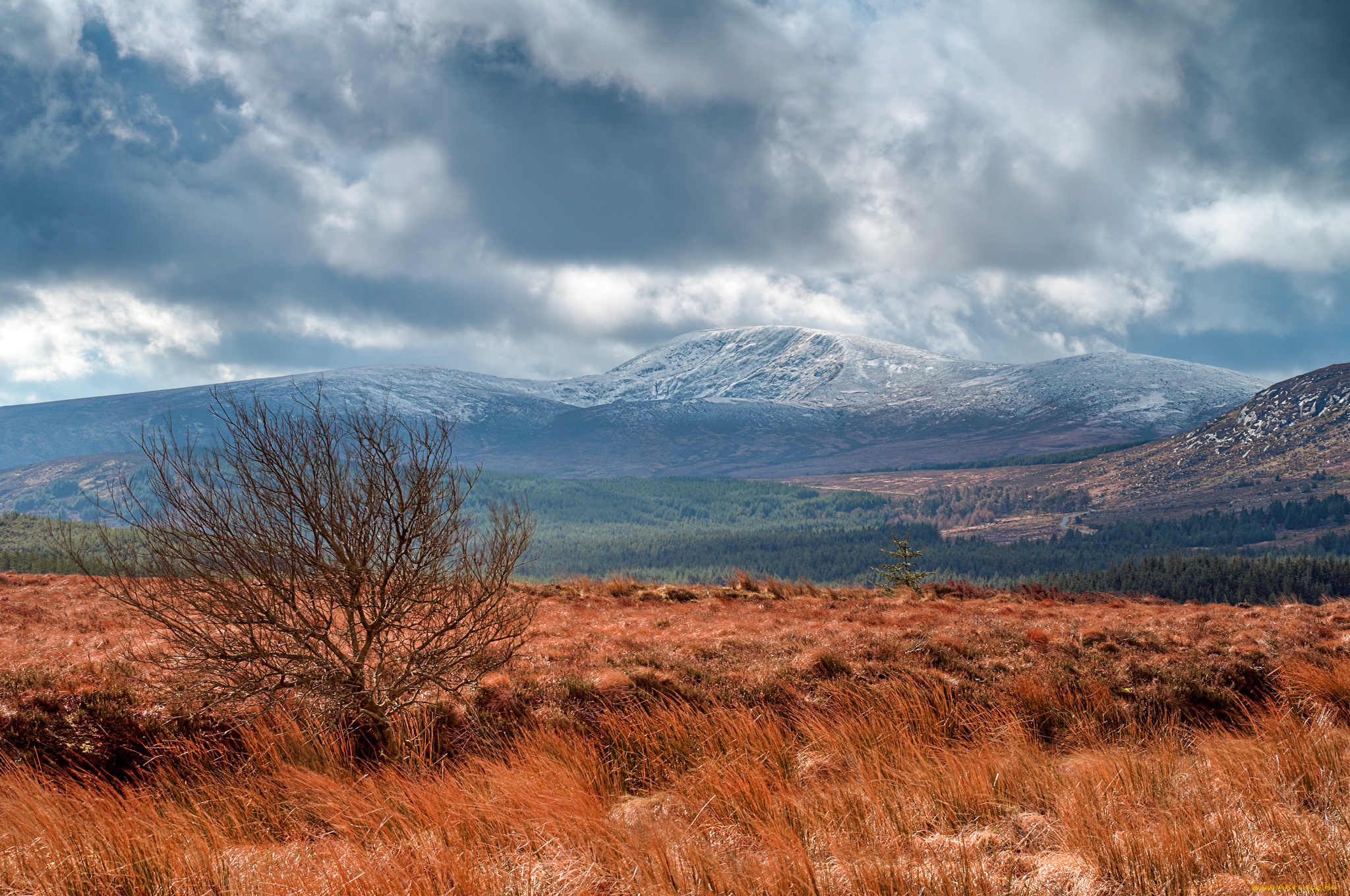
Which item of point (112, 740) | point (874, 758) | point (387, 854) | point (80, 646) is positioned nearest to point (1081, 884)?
point (874, 758)

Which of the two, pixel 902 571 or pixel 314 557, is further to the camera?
pixel 902 571

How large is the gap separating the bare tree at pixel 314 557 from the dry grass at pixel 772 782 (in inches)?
35.9

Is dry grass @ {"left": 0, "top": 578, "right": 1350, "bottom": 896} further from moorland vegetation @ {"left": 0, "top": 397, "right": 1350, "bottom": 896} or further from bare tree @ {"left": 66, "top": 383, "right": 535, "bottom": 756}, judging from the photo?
bare tree @ {"left": 66, "top": 383, "right": 535, "bottom": 756}

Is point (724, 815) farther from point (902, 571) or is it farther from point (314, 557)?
point (902, 571)

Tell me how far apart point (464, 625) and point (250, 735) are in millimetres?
2775

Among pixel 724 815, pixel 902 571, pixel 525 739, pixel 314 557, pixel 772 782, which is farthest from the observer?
pixel 902 571

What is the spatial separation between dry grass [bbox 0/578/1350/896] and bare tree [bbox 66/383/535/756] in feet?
2.99

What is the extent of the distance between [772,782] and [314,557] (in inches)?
221

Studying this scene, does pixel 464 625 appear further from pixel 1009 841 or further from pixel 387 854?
pixel 1009 841

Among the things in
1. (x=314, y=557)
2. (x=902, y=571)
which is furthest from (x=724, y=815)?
(x=902, y=571)

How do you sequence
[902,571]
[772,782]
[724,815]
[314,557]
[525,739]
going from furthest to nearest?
[902,571], [525,739], [314,557], [772,782], [724,815]

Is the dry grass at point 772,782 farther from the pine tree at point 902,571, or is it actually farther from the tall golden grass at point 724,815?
the pine tree at point 902,571

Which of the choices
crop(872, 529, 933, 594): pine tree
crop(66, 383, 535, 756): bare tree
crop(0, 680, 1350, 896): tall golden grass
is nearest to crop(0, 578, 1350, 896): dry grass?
crop(0, 680, 1350, 896): tall golden grass

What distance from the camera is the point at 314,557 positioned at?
7.54m
